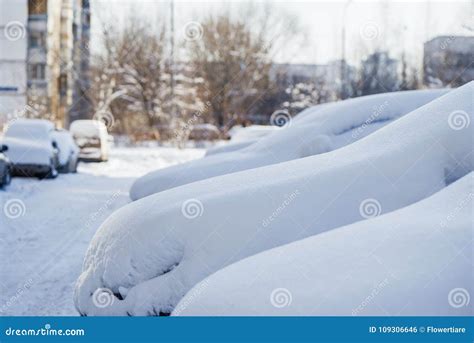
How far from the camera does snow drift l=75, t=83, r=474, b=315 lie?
3.43 m

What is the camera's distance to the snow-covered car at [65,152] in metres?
16.0

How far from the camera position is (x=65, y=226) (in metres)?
8.90

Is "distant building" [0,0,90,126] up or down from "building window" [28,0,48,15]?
down

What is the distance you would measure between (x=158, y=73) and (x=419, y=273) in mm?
31257

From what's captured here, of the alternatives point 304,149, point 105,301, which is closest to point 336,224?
point 105,301

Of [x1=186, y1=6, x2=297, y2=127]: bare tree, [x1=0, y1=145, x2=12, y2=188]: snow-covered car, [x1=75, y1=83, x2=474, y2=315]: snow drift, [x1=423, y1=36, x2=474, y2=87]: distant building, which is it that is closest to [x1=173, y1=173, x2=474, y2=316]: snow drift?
[x1=75, y1=83, x2=474, y2=315]: snow drift

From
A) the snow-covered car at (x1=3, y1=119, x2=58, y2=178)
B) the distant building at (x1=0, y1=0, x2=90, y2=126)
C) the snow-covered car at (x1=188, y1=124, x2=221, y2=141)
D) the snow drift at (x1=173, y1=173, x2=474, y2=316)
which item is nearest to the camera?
the snow drift at (x1=173, y1=173, x2=474, y2=316)

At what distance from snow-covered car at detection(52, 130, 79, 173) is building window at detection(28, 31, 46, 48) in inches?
671

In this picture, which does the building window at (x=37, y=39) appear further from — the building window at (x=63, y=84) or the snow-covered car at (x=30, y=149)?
the snow-covered car at (x=30, y=149)

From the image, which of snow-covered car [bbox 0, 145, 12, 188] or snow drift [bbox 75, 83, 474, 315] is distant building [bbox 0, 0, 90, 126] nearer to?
snow-covered car [bbox 0, 145, 12, 188]

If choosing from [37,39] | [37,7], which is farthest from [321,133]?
[37,39]

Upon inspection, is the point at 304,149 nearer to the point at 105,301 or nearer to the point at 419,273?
the point at 105,301

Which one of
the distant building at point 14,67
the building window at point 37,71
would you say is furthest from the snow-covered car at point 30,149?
the building window at point 37,71

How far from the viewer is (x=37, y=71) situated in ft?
109
